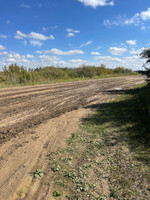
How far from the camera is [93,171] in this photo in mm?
3086

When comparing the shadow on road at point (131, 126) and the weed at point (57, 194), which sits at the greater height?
the shadow on road at point (131, 126)

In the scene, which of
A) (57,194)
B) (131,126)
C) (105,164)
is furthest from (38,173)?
(131,126)

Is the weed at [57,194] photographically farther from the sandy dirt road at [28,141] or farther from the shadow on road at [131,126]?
the shadow on road at [131,126]

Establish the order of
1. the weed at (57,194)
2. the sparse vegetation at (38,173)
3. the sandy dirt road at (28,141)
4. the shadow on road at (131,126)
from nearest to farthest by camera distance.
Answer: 1. the weed at (57,194)
2. the sandy dirt road at (28,141)
3. the sparse vegetation at (38,173)
4. the shadow on road at (131,126)

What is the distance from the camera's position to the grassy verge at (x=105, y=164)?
2.58 metres

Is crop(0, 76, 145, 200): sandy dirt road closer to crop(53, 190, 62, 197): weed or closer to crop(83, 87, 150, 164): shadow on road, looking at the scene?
crop(53, 190, 62, 197): weed

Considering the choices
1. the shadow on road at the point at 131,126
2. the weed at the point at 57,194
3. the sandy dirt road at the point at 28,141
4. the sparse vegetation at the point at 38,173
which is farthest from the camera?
the shadow on road at the point at 131,126

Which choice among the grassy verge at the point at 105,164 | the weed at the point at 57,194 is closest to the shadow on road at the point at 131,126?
the grassy verge at the point at 105,164

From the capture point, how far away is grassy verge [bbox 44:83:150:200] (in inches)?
102

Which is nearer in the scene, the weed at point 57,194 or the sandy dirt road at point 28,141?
the weed at point 57,194

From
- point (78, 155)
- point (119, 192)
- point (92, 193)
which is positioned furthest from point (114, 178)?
point (78, 155)

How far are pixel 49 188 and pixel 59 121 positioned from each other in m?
3.51

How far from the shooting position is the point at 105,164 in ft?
10.8

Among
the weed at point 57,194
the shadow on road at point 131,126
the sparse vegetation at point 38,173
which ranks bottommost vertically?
the weed at point 57,194
